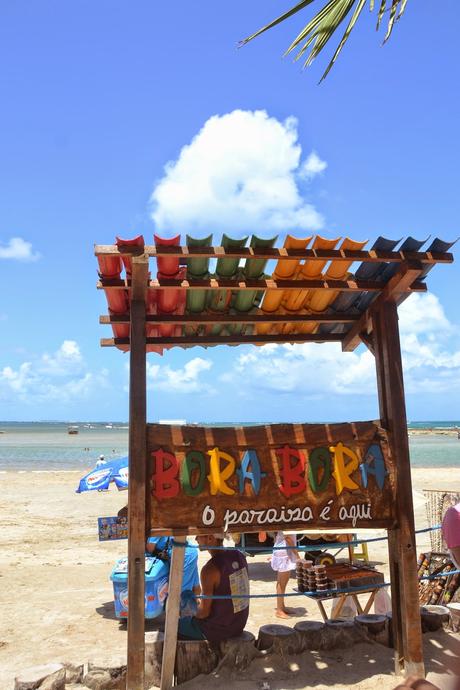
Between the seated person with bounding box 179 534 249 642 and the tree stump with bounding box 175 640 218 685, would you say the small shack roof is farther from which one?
the tree stump with bounding box 175 640 218 685

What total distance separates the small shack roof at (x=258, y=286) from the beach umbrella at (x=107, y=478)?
338cm

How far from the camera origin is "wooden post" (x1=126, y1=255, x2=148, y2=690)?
4785 mm

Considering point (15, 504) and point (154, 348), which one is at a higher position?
point (154, 348)

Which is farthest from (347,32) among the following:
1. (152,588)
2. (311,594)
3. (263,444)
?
(152,588)

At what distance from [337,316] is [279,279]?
1.17 m

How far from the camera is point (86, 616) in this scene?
25.2 ft

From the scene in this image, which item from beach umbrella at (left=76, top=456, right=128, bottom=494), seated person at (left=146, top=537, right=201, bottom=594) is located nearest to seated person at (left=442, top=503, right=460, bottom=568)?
seated person at (left=146, top=537, right=201, bottom=594)

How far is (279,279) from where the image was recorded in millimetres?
5320

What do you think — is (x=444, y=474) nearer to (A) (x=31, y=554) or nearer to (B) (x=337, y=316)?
(A) (x=31, y=554)

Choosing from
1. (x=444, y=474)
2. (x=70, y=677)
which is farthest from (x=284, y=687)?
(x=444, y=474)

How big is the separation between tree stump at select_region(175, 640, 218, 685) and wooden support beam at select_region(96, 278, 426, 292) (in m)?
3.20

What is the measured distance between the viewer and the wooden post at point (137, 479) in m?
4.79

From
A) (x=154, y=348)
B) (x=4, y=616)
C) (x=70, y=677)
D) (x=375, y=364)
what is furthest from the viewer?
(x=4, y=616)

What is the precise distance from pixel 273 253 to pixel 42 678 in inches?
158
